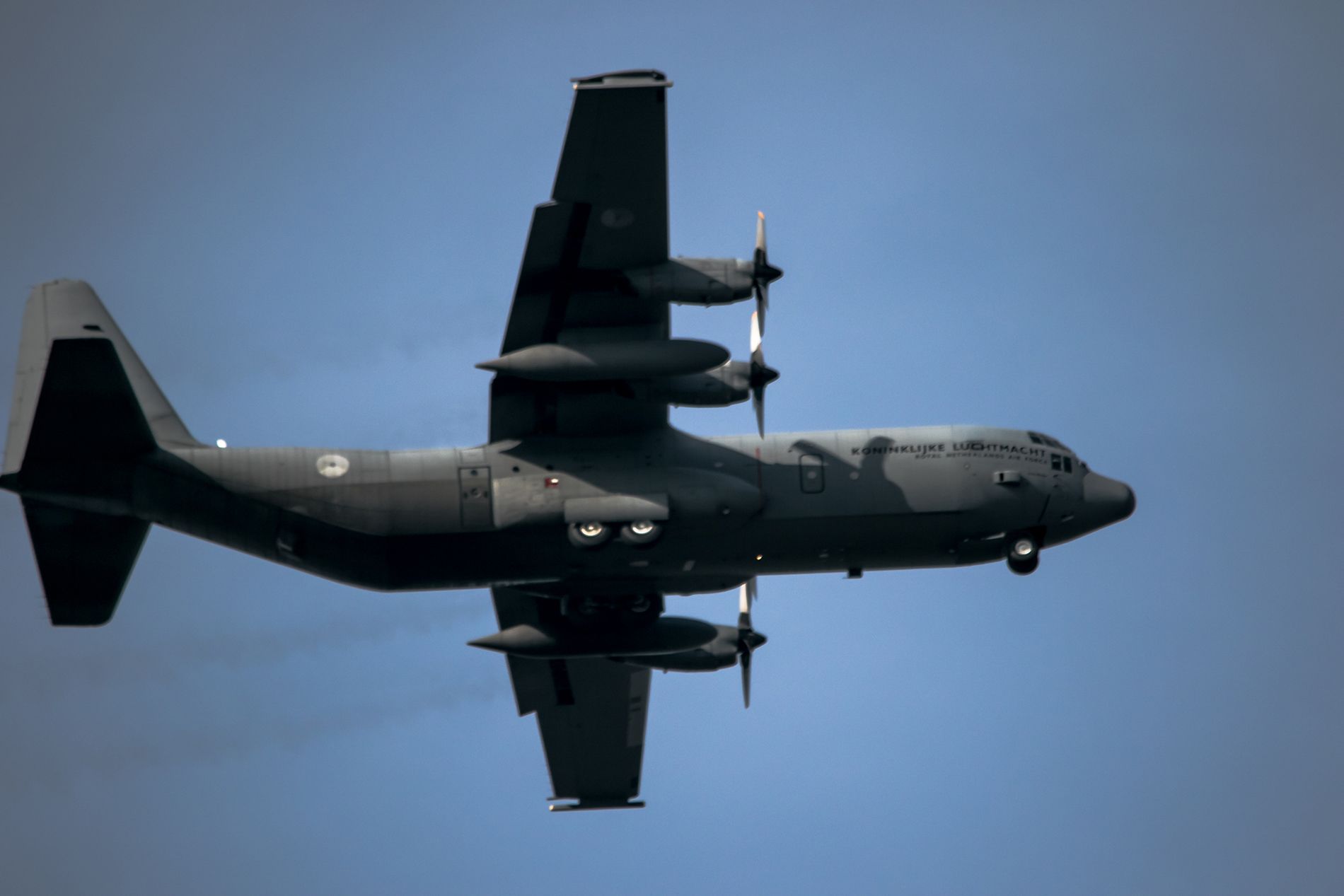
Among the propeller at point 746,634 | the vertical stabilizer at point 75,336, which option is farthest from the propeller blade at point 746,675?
the vertical stabilizer at point 75,336

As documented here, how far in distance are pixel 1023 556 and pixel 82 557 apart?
15479mm

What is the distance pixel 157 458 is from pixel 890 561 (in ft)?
39.5

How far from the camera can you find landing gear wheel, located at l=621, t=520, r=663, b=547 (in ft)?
91.4

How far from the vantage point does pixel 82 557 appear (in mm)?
28578

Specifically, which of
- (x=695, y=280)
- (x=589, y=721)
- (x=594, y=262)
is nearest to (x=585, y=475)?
(x=594, y=262)

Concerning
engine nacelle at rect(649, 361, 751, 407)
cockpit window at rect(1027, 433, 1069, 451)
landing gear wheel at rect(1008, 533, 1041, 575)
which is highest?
engine nacelle at rect(649, 361, 751, 407)

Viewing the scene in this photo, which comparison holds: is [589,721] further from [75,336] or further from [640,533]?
[75,336]

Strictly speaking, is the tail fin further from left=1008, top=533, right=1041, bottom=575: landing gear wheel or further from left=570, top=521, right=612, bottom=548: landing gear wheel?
left=1008, top=533, right=1041, bottom=575: landing gear wheel

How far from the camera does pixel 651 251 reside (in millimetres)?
27562

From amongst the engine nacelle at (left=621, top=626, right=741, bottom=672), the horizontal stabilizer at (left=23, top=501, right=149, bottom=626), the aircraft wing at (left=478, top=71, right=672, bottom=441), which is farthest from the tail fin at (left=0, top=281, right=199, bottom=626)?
the engine nacelle at (left=621, top=626, right=741, bottom=672)

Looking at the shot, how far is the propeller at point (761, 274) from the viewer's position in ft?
91.0

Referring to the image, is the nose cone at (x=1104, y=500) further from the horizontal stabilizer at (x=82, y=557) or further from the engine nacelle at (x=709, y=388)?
the horizontal stabilizer at (x=82, y=557)

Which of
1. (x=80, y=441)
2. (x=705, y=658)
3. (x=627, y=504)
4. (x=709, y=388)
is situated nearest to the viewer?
(x=80, y=441)

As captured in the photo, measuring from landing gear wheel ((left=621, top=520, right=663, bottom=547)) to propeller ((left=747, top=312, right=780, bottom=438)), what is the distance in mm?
2421
